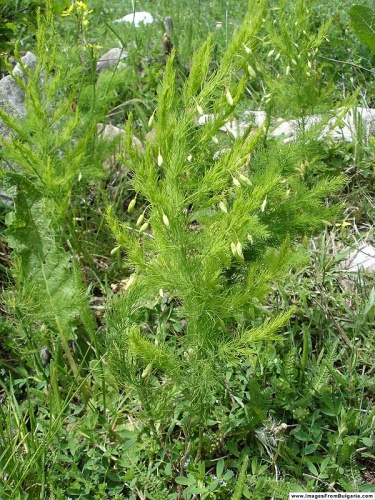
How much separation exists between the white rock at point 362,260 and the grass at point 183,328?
0.05 meters

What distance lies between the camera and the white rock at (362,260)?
110 inches

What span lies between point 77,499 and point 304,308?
115cm

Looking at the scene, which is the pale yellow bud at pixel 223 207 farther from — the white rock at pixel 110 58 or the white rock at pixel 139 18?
the white rock at pixel 139 18

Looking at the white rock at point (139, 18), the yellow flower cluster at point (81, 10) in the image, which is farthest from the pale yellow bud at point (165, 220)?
the white rock at point (139, 18)

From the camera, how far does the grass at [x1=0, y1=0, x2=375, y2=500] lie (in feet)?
5.75

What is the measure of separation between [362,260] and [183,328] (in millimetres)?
902

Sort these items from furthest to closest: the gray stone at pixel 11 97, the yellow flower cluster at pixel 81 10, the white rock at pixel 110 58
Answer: the white rock at pixel 110 58 < the gray stone at pixel 11 97 < the yellow flower cluster at pixel 81 10

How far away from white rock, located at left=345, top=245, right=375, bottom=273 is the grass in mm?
46

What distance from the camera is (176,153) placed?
1.69 m

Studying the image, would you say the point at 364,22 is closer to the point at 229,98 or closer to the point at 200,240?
the point at 229,98

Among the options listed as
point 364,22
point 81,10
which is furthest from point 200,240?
point 364,22

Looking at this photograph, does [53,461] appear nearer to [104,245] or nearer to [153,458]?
[153,458]

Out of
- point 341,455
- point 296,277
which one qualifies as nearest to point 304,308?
point 296,277

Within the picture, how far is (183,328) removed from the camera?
8.40 ft
